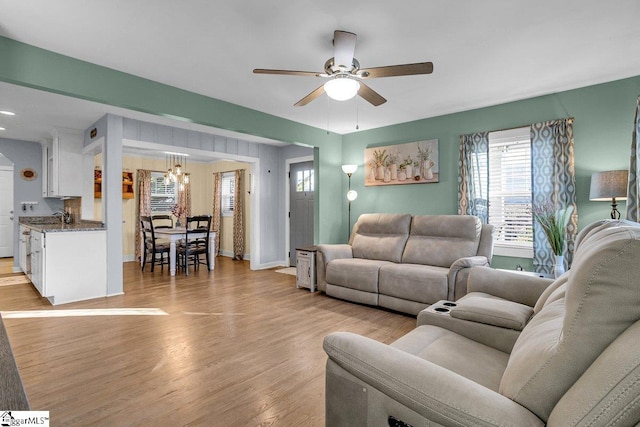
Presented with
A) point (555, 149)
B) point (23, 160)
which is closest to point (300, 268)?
point (555, 149)

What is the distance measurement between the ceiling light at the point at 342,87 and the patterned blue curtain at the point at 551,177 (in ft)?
8.36

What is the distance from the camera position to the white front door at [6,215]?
7.27 m

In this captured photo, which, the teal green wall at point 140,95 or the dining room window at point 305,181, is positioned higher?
the teal green wall at point 140,95

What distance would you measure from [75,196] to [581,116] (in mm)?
7233

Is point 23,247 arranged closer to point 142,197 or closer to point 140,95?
point 142,197

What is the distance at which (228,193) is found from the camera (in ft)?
25.9

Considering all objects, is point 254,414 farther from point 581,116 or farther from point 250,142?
point 250,142

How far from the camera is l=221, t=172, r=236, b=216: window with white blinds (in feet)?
25.5

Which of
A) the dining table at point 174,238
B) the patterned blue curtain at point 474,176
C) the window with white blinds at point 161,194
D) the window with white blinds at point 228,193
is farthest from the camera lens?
the window with white blinds at point 228,193

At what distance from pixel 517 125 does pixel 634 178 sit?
4.14 feet

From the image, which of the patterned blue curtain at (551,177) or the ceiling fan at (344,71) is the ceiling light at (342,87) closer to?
the ceiling fan at (344,71)

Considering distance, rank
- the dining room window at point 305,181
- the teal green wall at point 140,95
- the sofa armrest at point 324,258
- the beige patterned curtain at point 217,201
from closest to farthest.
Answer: the teal green wall at point 140,95, the sofa armrest at point 324,258, the dining room window at point 305,181, the beige patterned curtain at point 217,201

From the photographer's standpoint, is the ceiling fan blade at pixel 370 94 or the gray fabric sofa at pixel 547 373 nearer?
the gray fabric sofa at pixel 547 373

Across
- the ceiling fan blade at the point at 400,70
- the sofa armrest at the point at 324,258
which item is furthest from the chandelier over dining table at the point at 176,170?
the ceiling fan blade at the point at 400,70
